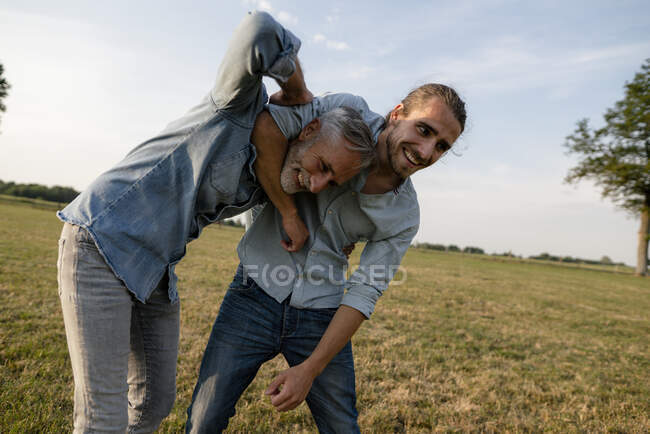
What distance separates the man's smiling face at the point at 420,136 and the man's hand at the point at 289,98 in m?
0.52

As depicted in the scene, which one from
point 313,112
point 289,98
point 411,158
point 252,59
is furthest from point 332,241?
point 252,59

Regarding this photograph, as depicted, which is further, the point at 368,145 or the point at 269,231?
the point at 269,231

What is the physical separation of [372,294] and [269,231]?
707 millimetres

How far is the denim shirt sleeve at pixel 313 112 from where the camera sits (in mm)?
1922

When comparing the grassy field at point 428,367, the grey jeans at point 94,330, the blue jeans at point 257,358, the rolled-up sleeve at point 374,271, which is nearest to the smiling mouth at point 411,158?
the rolled-up sleeve at point 374,271

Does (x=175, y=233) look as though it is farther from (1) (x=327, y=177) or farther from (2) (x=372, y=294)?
(2) (x=372, y=294)

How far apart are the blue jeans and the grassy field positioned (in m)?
1.31

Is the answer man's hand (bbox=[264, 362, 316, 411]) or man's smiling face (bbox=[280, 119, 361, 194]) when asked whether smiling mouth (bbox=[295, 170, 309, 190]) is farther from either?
man's hand (bbox=[264, 362, 316, 411])

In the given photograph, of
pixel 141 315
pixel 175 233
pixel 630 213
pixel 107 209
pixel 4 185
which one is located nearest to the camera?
pixel 107 209

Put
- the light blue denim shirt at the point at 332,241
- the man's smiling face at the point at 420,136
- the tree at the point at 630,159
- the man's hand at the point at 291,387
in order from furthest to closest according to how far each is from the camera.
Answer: the tree at the point at 630,159 < the light blue denim shirt at the point at 332,241 < the man's smiling face at the point at 420,136 < the man's hand at the point at 291,387

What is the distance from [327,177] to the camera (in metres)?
1.98

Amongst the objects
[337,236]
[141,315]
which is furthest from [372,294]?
[141,315]

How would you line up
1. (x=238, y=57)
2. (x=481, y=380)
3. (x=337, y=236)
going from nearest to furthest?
(x=238, y=57)
(x=337, y=236)
(x=481, y=380)

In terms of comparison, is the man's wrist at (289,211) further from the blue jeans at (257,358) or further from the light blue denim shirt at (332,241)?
the blue jeans at (257,358)
